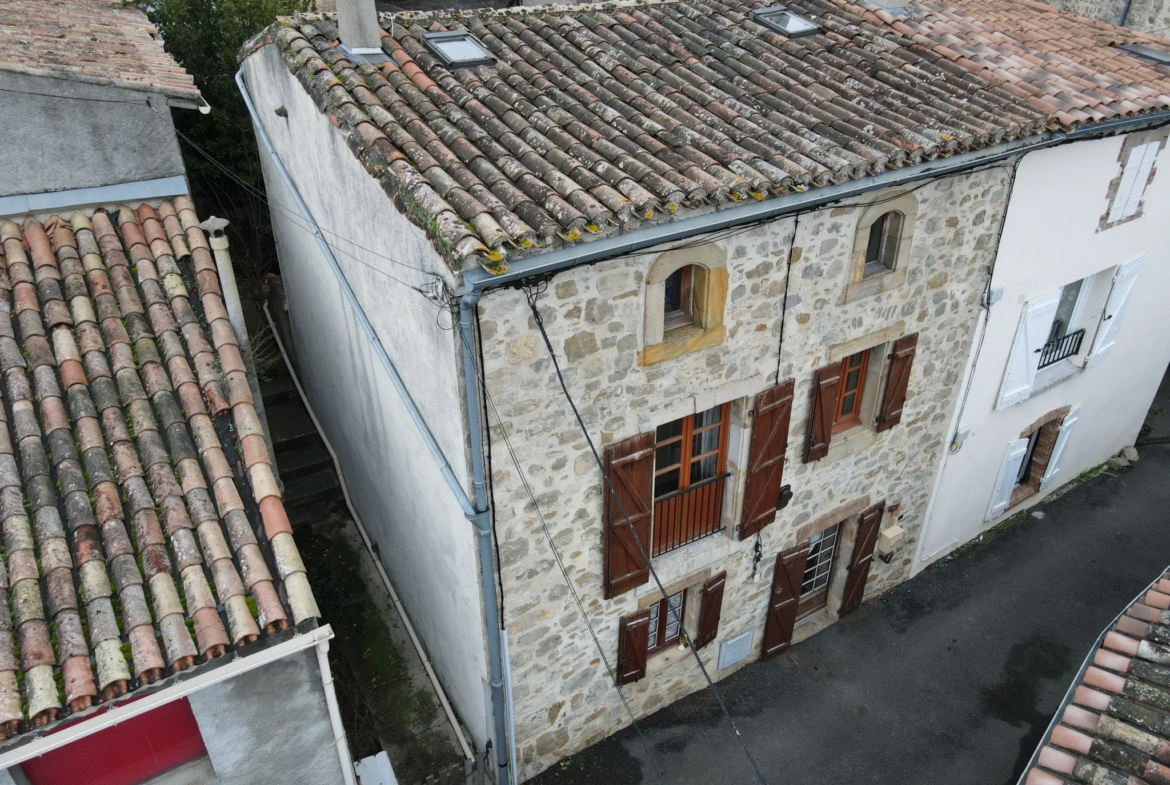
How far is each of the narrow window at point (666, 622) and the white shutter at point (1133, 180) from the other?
7.58 m

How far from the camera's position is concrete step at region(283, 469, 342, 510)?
1204cm

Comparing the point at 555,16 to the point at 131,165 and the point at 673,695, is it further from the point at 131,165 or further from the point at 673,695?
the point at 673,695

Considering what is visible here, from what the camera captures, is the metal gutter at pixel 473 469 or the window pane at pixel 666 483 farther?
the window pane at pixel 666 483

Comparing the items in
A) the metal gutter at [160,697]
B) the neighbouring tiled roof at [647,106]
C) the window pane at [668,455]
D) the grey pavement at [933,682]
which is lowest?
the grey pavement at [933,682]

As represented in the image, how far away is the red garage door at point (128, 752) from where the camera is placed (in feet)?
18.0

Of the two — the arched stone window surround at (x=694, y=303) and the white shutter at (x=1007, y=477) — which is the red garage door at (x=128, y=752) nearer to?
the arched stone window surround at (x=694, y=303)

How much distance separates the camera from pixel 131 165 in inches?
313

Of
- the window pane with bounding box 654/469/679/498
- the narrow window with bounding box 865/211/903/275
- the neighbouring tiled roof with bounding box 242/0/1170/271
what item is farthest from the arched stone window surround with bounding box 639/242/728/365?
the narrow window with bounding box 865/211/903/275

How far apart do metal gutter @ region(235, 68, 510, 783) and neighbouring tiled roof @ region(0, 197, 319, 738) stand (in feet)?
4.15

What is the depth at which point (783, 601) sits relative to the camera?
10320 mm

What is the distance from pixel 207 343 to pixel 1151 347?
14.3 m

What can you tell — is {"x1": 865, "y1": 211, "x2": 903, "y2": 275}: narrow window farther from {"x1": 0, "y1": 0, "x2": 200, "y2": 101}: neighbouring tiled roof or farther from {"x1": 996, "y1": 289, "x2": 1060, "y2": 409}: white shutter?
{"x1": 0, "y1": 0, "x2": 200, "y2": 101}: neighbouring tiled roof

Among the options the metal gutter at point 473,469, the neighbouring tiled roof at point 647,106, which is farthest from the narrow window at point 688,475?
the neighbouring tiled roof at point 647,106

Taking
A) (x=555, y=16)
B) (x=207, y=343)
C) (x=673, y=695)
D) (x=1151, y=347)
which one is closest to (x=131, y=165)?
(x=207, y=343)
